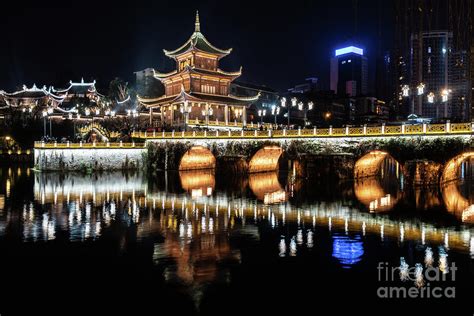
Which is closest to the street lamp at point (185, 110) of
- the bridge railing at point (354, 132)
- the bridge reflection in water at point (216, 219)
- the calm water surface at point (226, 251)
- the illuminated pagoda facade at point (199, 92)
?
the illuminated pagoda facade at point (199, 92)

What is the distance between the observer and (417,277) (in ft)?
43.2

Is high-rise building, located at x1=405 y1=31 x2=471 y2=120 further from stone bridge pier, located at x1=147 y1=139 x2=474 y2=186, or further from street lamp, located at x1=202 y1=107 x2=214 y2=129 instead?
street lamp, located at x1=202 y1=107 x2=214 y2=129

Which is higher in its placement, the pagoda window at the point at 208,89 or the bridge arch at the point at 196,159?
the pagoda window at the point at 208,89

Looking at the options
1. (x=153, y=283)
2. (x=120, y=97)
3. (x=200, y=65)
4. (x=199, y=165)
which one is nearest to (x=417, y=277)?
(x=153, y=283)

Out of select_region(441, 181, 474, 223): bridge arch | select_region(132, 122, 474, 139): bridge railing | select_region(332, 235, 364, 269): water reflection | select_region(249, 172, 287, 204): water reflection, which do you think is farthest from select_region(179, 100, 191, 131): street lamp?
select_region(332, 235, 364, 269): water reflection

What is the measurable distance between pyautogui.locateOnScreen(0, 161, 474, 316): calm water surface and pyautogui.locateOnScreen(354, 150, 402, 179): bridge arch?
910cm

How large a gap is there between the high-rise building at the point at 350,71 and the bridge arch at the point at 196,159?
11429 centimetres

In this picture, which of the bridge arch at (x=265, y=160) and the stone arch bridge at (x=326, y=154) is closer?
the stone arch bridge at (x=326, y=154)

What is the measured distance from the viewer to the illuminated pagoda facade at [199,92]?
58.6 meters

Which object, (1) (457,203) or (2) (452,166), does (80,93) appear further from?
(1) (457,203)

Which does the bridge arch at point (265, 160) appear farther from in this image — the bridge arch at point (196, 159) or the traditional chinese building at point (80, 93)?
the traditional chinese building at point (80, 93)

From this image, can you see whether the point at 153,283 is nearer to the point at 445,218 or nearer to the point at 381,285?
the point at 381,285

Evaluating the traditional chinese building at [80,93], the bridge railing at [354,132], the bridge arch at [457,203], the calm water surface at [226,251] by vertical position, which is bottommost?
the calm water surface at [226,251]

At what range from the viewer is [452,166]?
38.1m
